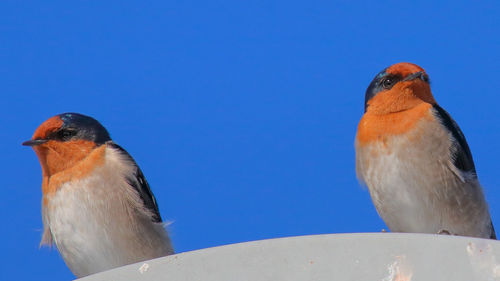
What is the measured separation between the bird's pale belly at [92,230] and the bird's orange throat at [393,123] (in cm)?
74

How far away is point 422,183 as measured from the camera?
2.36 m

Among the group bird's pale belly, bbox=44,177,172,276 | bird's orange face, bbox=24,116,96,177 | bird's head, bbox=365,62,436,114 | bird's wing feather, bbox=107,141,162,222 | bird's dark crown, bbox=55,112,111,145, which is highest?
bird's head, bbox=365,62,436,114

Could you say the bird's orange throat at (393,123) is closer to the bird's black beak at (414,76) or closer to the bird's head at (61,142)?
the bird's black beak at (414,76)

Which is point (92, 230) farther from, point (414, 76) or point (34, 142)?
point (414, 76)

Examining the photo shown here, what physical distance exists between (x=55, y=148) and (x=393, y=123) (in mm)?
984

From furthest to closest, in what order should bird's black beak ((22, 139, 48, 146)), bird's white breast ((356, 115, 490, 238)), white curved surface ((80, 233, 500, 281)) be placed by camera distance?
bird's white breast ((356, 115, 490, 238)) → bird's black beak ((22, 139, 48, 146)) → white curved surface ((80, 233, 500, 281))

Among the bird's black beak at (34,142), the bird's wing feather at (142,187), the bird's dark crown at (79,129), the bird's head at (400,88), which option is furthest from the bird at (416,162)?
the bird's black beak at (34,142)

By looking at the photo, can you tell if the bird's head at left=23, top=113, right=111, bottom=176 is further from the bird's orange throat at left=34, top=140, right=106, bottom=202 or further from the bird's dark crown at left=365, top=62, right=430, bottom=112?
the bird's dark crown at left=365, top=62, right=430, bottom=112

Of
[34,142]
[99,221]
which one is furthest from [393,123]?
[34,142]

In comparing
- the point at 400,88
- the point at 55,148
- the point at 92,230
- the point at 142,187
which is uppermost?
the point at 400,88

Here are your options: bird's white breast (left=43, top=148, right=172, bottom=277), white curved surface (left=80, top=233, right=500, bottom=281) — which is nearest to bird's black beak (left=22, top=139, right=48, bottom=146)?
bird's white breast (left=43, top=148, right=172, bottom=277)

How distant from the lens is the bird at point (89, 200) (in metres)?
2.29

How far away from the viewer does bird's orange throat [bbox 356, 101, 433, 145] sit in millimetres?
2398

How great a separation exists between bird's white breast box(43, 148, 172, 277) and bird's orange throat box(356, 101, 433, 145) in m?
0.71
